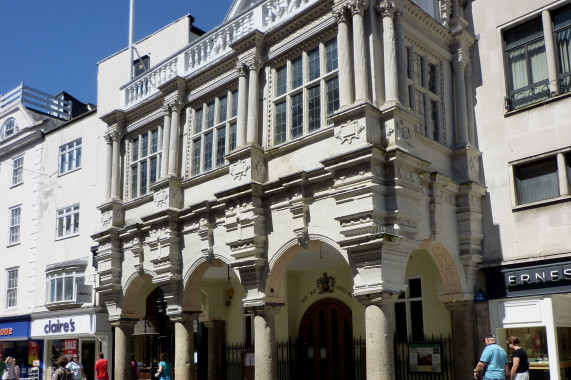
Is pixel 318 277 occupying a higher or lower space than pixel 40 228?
lower

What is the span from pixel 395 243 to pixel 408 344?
474 centimetres

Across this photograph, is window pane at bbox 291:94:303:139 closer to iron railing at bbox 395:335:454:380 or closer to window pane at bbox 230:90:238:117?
window pane at bbox 230:90:238:117

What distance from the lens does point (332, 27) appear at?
49.3 feet

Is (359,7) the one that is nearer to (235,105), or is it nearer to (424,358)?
(235,105)

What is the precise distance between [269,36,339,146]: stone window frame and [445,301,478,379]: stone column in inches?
204

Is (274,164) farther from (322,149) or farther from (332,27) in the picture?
(332,27)

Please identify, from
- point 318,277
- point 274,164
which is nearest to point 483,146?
point 274,164

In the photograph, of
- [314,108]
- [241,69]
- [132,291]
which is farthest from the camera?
[132,291]

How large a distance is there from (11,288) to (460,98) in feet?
71.2

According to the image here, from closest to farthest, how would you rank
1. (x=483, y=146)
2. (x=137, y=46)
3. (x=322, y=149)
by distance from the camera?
(x=322, y=149) < (x=483, y=146) < (x=137, y=46)

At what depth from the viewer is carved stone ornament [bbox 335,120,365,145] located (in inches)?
531

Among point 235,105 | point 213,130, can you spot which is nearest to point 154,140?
point 213,130

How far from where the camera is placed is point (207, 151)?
59.8ft

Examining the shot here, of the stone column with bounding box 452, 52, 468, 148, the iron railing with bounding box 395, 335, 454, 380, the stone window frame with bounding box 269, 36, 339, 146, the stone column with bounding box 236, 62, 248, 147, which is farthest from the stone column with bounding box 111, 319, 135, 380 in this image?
the stone column with bounding box 452, 52, 468, 148
